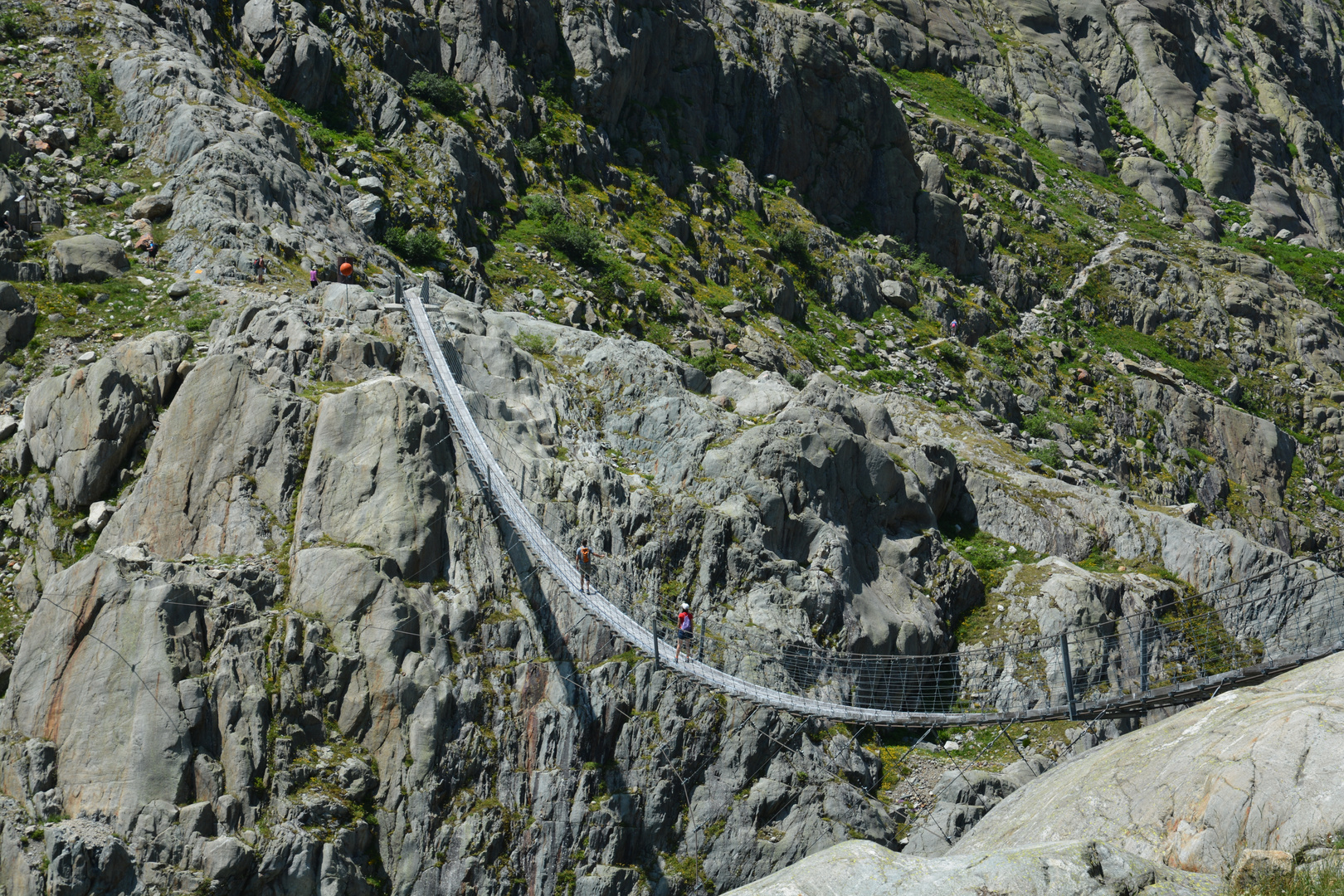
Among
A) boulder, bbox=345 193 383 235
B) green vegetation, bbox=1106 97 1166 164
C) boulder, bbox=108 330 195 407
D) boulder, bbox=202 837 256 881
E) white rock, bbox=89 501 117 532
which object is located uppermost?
green vegetation, bbox=1106 97 1166 164

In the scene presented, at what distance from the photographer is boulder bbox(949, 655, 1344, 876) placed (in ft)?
38.0

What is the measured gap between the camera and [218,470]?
2419 cm

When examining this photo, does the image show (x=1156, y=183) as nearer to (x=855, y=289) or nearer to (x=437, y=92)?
(x=855, y=289)

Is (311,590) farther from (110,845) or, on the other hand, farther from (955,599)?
(955,599)

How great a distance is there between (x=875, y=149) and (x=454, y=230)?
33.2 m

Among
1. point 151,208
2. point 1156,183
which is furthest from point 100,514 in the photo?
point 1156,183

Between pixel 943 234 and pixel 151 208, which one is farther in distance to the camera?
pixel 943 234

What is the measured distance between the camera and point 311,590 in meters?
22.8

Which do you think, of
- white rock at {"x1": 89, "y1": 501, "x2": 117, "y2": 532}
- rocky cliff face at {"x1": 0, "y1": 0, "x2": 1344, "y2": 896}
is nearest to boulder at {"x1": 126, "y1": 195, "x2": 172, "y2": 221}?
rocky cliff face at {"x1": 0, "y1": 0, "x2": 1344, "y2": 896}

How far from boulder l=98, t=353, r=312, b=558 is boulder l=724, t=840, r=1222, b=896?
55.8 feet

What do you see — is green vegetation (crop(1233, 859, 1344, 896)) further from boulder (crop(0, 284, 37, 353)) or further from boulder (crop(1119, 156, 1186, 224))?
boulder (crop(1119, 156, 1186, 224))

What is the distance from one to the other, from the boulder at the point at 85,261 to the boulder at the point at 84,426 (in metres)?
5.48

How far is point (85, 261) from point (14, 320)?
123 inches

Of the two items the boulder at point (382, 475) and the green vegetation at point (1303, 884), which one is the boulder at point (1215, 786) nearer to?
the green vegetation at point (1303, 884)
